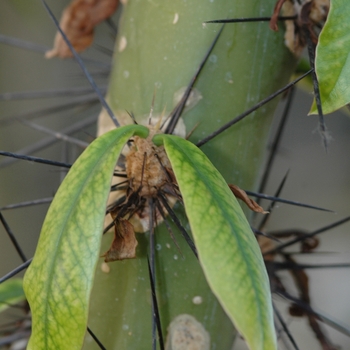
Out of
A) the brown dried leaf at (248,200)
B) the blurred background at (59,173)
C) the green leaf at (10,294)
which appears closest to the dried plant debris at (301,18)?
the brown dried leaf at (248,200)

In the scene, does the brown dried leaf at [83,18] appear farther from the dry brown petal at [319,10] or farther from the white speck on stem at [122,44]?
the dry brown petal at [319,10]

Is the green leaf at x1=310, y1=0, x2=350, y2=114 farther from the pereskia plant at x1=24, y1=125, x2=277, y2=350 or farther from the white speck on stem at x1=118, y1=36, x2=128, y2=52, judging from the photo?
the white speck on stem at x1=118, y1=36, x2=128, y2=52

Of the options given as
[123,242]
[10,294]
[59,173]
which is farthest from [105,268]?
[59,173]

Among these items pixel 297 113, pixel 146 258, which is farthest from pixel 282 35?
pixel 297 113

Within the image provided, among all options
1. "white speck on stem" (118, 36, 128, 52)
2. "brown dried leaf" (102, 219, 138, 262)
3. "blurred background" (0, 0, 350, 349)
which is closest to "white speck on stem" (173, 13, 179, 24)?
"white speck on stem" (118, 36, 128, 52)

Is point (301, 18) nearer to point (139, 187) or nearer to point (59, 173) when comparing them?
point (139, 187)
